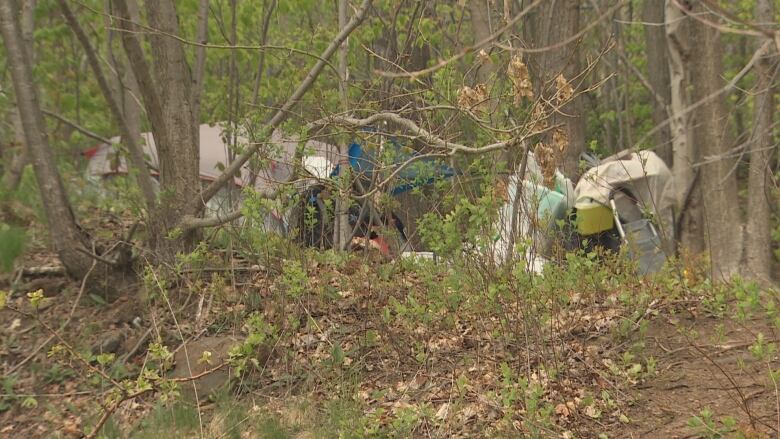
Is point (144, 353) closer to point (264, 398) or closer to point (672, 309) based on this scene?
point (264, 398)

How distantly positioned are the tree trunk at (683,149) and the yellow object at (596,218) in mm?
759

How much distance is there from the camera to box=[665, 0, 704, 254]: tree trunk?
24.7 ft

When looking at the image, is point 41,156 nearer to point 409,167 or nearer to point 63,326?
point 63,326

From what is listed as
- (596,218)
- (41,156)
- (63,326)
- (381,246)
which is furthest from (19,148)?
(596,218)

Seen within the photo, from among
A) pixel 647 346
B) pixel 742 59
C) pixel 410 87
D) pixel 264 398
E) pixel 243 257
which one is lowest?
pixel 264 398

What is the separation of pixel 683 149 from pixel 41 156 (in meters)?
6.24

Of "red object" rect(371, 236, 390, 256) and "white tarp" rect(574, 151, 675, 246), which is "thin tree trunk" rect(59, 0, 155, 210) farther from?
"white tarp" rect(574, 151, 675, 246)

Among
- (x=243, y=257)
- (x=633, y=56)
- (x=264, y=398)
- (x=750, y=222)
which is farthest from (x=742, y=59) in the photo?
(x=264, y=398)

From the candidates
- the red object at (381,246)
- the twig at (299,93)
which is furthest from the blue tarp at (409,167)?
the twig at (299,93)

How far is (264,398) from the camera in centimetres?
516

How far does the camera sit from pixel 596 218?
7.63m

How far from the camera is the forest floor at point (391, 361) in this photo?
170 inches

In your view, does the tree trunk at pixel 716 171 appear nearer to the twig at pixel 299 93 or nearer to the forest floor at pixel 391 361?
the forest floor at pixel 391 361

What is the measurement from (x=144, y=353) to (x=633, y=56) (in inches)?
637
